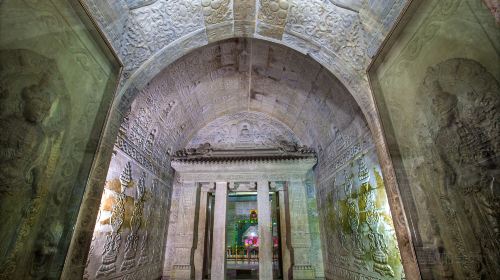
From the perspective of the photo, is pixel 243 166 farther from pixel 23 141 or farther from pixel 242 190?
pixel 23 141

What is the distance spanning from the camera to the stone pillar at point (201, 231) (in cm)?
621

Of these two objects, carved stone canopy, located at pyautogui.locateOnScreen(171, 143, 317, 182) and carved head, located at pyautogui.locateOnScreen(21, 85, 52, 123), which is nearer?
carved head, located at pyautogui.locateOnScreen(21, 85, 52, 123)

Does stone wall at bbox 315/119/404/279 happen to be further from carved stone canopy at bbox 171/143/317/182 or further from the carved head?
the carved head

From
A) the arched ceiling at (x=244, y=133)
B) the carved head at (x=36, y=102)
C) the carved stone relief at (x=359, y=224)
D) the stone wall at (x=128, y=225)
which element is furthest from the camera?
the arched ceiling at (x=244, y=133)

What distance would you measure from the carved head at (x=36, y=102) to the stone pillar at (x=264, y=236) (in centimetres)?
567

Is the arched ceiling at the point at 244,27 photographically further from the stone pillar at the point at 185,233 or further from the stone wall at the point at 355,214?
the stone pillar at the point at 185,233

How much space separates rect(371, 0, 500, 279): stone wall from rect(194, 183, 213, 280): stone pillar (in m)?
5.67

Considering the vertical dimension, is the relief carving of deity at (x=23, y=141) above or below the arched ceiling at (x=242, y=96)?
below

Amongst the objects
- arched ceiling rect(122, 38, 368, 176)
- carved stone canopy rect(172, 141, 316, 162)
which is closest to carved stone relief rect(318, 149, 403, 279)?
arched ceiling rect(122, 38, 368, 176)

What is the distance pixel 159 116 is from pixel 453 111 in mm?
5447

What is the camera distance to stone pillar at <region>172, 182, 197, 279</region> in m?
6.04

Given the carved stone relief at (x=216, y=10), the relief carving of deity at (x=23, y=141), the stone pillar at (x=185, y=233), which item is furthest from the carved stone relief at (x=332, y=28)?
the stone pillar at (x=185, y=233)

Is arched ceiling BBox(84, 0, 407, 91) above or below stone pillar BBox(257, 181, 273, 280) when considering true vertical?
above

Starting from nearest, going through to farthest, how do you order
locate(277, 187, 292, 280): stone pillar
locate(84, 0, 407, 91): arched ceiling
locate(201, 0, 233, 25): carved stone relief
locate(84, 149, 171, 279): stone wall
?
locate(84, 0, 407, 91): arched ceiling < locate(201, 0, 233, 25): carved stone relief < locate(84, 149, 171, 279): stone wall < locate(277, 187, 292, 280): stone pillar
